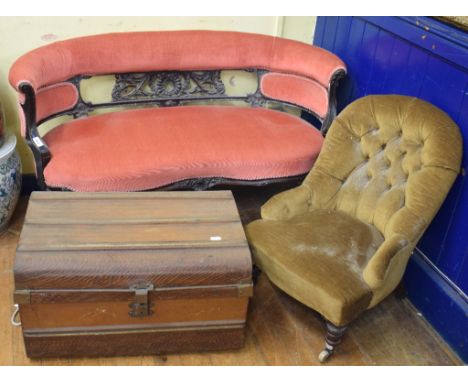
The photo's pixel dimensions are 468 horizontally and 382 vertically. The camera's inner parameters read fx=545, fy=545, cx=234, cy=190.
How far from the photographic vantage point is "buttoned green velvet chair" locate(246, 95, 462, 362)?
206 centimetres

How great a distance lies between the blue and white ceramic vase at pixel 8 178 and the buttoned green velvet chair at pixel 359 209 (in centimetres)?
125

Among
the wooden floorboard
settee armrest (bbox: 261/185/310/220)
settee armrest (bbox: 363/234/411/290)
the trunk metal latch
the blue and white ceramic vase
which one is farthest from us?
the blue and white ceramic vase

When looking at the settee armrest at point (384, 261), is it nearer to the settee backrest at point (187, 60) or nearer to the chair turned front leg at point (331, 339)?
the chair turned front leg at point (331, 339)

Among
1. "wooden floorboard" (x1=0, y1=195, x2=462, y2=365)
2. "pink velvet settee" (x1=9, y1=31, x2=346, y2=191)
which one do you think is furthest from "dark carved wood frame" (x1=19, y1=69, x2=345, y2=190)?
"wooden floorboard" (x1=0, y1=195, x2=462, y2=365)

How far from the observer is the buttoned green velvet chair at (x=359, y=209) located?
2.06 m

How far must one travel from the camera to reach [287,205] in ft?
7.94

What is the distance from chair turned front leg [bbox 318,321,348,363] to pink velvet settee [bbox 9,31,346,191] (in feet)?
2.70

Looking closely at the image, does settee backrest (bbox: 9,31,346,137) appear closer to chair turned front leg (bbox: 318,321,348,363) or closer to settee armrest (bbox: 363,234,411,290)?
settee armrest (bbox: 363,234,411,290)

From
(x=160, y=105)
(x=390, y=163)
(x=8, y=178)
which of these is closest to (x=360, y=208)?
(x=390, y=163)

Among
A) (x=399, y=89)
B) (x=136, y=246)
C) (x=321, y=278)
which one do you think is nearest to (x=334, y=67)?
(x=399, y=89)

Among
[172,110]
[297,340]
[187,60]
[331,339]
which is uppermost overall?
[187,60]

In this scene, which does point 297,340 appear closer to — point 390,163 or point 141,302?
point 141,302

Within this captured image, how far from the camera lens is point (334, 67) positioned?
2775 millimetres

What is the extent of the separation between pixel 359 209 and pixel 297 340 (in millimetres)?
640
